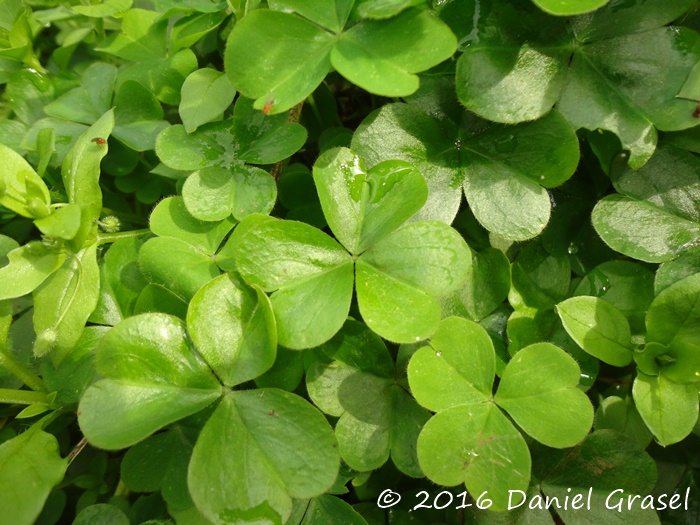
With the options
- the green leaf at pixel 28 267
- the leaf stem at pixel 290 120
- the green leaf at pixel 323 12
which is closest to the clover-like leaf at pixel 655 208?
the green leaf at pixel 323 12

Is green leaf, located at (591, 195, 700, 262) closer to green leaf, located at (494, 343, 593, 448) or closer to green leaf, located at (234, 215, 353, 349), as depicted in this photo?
green leaf, located at (494, 343, 593, 448)

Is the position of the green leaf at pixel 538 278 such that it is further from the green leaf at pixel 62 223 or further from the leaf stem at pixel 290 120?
the green leaf at pixel 62 223

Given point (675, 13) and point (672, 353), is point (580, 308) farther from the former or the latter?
point (675, 13)

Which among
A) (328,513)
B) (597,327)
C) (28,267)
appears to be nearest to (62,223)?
(28,267)

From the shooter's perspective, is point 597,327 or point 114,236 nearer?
point 597,327

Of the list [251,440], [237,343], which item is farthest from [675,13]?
[251,440]

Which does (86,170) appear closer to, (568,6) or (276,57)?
(276,57)
